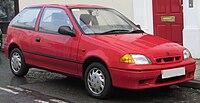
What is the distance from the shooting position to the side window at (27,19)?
8.00 m

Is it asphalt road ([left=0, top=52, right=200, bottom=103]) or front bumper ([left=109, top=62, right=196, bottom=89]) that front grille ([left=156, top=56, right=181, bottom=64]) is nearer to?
front bumper ([left=109, top=62, right=196, bottom=89])

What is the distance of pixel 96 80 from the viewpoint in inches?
251

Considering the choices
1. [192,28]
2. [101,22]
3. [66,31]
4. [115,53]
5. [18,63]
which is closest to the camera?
[115,53]

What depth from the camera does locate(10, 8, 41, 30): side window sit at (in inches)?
315

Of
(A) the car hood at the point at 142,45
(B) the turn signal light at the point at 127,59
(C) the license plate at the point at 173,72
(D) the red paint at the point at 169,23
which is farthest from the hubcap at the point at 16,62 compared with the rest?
(D) the red paint at the point at 169,23

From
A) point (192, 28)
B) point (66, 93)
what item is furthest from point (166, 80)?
point (192, 28)

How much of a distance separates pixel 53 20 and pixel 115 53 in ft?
6.26

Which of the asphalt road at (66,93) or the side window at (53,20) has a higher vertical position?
the side window at (53,20)

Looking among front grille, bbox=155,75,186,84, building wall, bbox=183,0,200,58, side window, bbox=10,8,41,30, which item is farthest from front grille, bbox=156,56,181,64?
building wall, bbox=183,0,200,58

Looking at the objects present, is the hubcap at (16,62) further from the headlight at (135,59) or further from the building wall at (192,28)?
the building wall at (192,28)

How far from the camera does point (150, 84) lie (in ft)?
19.8

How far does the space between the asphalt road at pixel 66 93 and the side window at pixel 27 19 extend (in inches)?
45.5

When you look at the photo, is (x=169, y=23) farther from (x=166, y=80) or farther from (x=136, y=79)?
(x=136, y=79)

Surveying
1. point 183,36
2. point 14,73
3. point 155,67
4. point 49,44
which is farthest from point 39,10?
point 183,36
